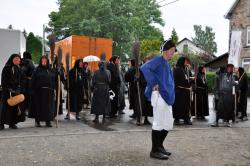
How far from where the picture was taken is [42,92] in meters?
11.2

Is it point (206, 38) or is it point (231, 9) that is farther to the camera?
point (206, 38)

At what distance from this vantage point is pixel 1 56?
1669cm

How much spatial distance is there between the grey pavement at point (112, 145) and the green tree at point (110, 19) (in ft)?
137

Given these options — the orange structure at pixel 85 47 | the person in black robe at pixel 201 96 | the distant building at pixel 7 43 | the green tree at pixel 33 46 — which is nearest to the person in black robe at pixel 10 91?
the person in black robe at pixel 201 96

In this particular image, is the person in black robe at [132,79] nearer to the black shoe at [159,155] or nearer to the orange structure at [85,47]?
the black shoe at [159,155]

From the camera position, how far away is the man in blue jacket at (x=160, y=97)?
299 inches

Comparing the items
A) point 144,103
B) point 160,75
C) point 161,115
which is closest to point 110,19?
point 144,103

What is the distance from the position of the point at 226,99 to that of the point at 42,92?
196 inches

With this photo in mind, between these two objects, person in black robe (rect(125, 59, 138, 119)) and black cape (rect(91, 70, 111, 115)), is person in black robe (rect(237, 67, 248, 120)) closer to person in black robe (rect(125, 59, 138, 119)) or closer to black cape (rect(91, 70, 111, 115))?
person in black robe (rect(125, 59, 138, 119))

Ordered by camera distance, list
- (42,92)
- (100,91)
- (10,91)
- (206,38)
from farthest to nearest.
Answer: (206,38)
(100,91)
(42,92)
(10,91)

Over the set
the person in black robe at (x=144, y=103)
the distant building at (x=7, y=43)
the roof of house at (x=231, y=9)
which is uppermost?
the roof of house at (x=231, y=9)

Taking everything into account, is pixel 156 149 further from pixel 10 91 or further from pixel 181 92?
pixel 181 92

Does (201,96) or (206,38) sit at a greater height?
(206,38)

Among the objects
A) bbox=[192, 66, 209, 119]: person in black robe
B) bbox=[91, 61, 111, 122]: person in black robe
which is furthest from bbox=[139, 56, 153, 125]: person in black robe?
bbox=[192, 66, 209, 119]: person in black robe
